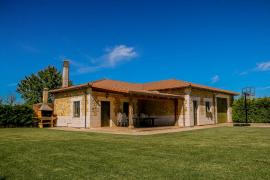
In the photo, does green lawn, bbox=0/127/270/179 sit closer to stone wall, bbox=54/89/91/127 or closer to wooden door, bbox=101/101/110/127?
stone wall, bbox=54/89/91/127

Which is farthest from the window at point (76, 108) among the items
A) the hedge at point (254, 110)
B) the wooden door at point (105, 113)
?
the hedge at point (254, 110)

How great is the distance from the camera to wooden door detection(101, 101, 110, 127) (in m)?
16.8

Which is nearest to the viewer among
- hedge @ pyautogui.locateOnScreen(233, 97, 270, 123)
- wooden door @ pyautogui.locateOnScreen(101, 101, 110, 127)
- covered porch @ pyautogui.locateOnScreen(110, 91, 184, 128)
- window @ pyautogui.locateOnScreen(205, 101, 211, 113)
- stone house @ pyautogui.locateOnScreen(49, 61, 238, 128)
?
stone house @ pyautogui.locateOnScreen(49, 61, 238, 128)

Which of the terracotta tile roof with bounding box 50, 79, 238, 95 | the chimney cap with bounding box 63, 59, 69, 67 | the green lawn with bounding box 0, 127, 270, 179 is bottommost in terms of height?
the green lawn with bounding box 0, 127, 270, 179

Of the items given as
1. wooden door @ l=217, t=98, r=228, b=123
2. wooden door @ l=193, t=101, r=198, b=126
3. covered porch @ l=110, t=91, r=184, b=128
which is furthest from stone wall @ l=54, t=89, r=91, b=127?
wooden door @ l=217, t=98, r=228, b=123

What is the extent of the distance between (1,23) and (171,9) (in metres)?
13.6

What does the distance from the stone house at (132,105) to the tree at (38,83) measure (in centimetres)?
1842

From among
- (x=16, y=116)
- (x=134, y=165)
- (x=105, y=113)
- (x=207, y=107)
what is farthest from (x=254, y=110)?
(x=16, y=116)

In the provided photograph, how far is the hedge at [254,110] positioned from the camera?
20578 millimetres

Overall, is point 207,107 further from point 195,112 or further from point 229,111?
point 229,111

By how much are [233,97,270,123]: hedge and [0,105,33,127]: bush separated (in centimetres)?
1840

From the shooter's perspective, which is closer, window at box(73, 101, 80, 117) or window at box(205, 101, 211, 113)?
window at box(73, 101, 80, 117)

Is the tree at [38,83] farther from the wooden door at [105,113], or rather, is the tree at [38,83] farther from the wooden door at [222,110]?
the wooden door at [222,110]

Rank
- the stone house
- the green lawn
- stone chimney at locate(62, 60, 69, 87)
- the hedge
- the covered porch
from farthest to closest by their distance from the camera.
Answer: stone chimney at locate(62, 60, 69, 87) < the hedge < the covered porch < the stone house < the green lawn
